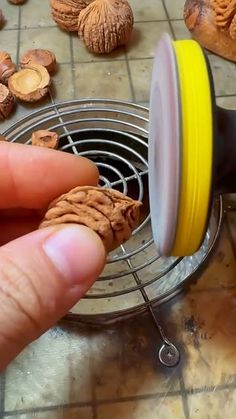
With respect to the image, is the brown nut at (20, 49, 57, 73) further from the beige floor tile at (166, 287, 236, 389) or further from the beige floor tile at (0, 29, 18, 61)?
the beige floor tile at (166, 287, 236, 389)

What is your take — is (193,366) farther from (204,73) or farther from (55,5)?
(55,5)

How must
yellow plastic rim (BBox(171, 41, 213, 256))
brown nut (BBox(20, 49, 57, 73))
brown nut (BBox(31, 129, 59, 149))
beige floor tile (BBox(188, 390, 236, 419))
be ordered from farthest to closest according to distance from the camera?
Result: brown nut (BBox(20, 49, 57, 73)) < brown nut (BBox(31, 129, 59, 149)) < beige floor tile (BBox(188, 390, 236, 419)) < yellow plastic rim (BBox(171, 41, 213, 256))

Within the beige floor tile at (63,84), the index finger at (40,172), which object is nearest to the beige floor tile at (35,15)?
the beige floor tile at (63,84)

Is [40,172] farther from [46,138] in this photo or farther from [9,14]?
[9,14]

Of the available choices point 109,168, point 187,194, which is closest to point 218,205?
point 109,168

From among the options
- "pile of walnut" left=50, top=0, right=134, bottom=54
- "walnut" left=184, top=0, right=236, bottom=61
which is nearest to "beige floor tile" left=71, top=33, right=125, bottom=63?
"pile of walnut" left=50, top=0, right=134, bottom=54

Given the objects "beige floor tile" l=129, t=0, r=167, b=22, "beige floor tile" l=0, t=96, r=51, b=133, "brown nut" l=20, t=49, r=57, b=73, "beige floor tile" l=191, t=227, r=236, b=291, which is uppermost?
"beige floor tile" l=129, t=0, r=167, b=22

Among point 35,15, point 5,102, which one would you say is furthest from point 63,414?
point 35,15

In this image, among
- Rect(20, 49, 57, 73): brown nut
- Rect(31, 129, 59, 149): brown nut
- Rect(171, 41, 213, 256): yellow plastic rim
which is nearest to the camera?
Rect(171, 41, 213, 256): yellow plastic rim
